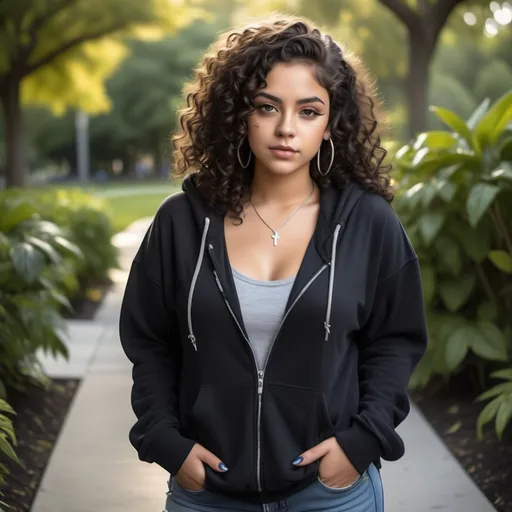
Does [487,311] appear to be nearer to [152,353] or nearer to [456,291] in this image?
[456,291]

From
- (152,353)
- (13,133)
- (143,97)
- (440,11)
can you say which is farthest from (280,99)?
(143,97)

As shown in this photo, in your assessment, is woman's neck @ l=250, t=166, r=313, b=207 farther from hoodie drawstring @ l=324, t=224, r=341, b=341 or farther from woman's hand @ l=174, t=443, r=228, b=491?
woman's hand @ l=174, t=443, r=228, b=491

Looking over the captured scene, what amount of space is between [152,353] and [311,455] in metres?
0.48

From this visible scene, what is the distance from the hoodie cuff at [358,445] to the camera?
220cm

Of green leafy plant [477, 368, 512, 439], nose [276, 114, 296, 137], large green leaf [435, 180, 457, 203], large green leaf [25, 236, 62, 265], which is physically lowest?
green leafy plant [477, 368, 512, 439]

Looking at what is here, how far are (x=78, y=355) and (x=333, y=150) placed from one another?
5.57m

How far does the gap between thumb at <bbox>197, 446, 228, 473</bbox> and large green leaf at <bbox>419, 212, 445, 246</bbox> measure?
330cm

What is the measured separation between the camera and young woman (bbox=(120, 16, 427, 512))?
2.17m

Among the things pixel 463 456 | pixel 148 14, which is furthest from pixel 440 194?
pixel 148 14

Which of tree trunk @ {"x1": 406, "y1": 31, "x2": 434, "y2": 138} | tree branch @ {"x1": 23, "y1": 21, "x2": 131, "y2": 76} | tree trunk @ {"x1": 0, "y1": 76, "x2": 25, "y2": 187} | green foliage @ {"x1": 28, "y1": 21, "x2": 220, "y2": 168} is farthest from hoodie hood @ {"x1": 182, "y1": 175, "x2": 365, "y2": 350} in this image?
green foliage @ {"x1": 28, "y1": 21, "x2": 220, "y2": 168}

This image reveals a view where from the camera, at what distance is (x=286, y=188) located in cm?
235

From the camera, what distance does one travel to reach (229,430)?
2176 mm

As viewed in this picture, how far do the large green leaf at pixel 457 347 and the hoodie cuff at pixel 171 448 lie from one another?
3.40 metres

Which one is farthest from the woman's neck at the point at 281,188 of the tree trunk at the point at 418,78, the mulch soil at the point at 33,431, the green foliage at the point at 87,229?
the tree trunk at the point at 418,78
